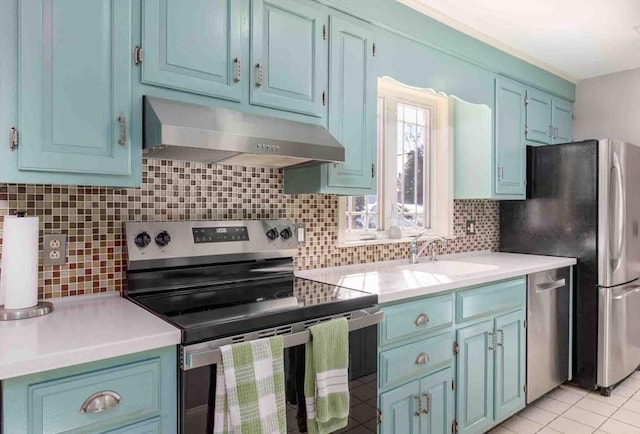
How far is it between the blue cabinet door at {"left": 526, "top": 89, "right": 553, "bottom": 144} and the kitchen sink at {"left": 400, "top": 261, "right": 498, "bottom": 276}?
122cm

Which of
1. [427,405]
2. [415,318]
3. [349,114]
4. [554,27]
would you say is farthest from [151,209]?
[554,27]

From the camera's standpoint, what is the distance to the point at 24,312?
133 cm

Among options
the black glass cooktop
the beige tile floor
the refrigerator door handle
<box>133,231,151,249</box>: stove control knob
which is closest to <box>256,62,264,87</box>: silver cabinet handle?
<box>133,231,151,249</box>: stove control knob

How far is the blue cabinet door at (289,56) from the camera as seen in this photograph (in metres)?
1.75

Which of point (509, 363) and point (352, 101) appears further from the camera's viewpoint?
point (509, 363)

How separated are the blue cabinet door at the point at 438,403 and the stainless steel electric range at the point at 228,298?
37cm

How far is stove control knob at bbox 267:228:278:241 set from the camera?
2031mm

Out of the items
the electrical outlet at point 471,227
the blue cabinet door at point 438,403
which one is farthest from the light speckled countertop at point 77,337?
the electrical outlet at point 471,227

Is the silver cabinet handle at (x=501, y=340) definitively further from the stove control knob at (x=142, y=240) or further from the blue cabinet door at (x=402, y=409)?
the stove control knob at (x=142, y=240)

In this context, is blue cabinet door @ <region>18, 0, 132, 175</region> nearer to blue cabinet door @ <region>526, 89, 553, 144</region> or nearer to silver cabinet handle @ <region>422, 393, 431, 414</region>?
silver cabinet handle @ <region>422, 393, 431, 414</region>

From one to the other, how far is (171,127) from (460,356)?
67.8 inches

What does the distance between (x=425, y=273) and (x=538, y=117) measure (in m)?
1.88

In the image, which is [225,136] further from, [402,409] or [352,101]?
[402,409]

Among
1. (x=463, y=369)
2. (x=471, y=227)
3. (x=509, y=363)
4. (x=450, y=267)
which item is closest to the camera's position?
(x=463, y=369)
